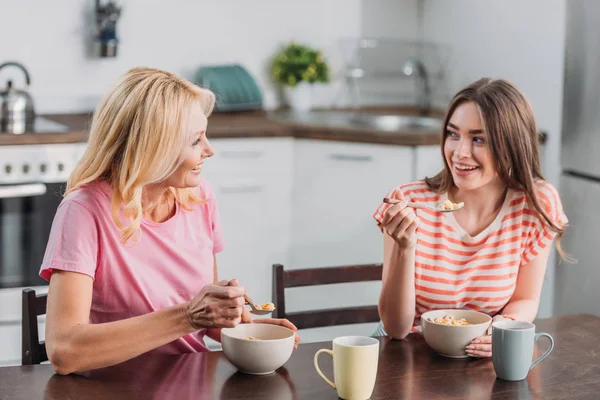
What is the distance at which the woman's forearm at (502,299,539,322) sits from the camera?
203 cm

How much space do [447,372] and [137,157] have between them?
706mm

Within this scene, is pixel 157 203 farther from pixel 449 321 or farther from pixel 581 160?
pixel 581 160

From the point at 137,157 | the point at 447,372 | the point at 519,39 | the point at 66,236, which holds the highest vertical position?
the point at 519,39

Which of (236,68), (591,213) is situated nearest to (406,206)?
(591,213)

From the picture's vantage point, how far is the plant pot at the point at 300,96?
434 centimetres

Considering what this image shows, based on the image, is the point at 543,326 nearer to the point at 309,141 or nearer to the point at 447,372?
the point at 447,372

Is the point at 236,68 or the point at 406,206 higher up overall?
the point at 236,68

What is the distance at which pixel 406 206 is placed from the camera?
1.81m

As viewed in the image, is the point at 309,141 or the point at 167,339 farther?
the point at 309,141

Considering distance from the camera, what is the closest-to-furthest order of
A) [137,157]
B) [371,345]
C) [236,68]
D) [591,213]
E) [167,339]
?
[371,345] < [167,339] < [137,157] < [591,213] < [236,68]

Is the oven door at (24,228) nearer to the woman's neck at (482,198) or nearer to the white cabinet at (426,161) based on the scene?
the white cabinet at (426,161)

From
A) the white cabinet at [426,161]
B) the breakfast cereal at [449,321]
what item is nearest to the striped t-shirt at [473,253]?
the breakfast cereal at [449,321]

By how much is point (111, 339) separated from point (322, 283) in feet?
2.13

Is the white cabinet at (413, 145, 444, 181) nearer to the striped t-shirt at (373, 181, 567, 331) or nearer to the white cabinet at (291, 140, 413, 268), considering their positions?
the white cabinet at (291, 140, 413, 268)
